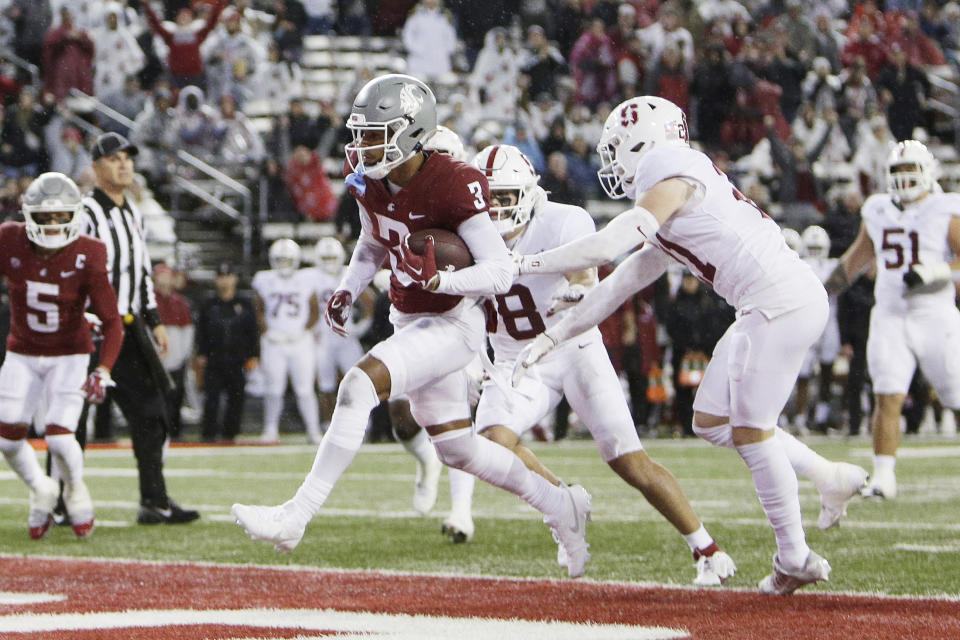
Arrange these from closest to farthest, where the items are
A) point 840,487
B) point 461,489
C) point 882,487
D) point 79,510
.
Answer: point 840,487
point 461,489
point 79,510
point 882,487

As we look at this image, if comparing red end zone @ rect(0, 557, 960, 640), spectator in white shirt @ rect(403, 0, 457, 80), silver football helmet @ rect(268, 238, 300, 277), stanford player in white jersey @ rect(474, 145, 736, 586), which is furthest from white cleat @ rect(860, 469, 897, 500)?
spectator in white shirt @ rect(403, 0, 457, 80)

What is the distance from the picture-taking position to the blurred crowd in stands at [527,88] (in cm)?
1398

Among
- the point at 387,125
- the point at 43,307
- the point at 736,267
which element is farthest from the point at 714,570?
the point at 43,307

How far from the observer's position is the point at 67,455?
6711 mm

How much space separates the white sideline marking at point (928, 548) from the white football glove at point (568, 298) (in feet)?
5.26

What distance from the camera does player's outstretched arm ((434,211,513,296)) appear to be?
452 centimetres

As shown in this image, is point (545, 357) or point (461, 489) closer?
point (545, 357)

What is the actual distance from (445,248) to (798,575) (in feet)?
4.67

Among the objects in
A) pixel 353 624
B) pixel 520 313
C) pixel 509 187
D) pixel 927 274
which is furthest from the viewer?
pixel 927 274

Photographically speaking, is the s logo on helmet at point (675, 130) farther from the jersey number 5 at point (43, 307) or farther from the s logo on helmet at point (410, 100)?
the jersey number 5 at point (43, 307)

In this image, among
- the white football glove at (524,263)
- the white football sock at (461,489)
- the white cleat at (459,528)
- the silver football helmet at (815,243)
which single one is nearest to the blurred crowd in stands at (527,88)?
the silver football helmet at (815,243)

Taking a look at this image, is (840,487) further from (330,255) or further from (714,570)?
(330,255)

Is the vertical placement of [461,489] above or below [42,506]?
above

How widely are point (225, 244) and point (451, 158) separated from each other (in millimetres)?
10215
